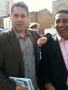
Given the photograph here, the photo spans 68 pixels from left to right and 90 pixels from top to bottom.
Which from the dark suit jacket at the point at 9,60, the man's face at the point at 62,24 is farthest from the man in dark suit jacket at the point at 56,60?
the dark suit jacket at the point at 9,60

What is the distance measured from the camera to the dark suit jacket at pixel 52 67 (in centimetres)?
401

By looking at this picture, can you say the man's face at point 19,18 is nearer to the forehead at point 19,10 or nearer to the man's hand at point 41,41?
the forehead at point 19,10

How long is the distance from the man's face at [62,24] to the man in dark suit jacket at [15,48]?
0.38 m

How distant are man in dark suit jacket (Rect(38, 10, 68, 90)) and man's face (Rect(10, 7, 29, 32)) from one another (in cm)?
42

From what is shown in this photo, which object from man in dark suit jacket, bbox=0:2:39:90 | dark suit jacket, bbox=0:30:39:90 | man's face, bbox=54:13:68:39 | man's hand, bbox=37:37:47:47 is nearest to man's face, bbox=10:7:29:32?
man in dark suit jacket, bbox=0:2:39:90

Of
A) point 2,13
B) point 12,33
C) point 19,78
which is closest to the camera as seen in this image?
point 19,78

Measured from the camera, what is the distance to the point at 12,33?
3924 millimetres

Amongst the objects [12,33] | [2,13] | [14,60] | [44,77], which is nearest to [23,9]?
[12,33]

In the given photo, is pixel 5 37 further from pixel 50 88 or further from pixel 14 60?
pixel 50 88

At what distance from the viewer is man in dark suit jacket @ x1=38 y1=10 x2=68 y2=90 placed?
4012 mm

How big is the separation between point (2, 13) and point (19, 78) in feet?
152

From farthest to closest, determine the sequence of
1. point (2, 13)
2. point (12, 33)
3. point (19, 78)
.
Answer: point (2, 13) → point (12, 33) → point (19, 78)

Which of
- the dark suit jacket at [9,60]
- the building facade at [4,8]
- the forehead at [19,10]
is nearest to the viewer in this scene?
the dark suit jacket at [9,60]

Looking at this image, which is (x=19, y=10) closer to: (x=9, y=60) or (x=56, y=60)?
(x=9, y=60)
